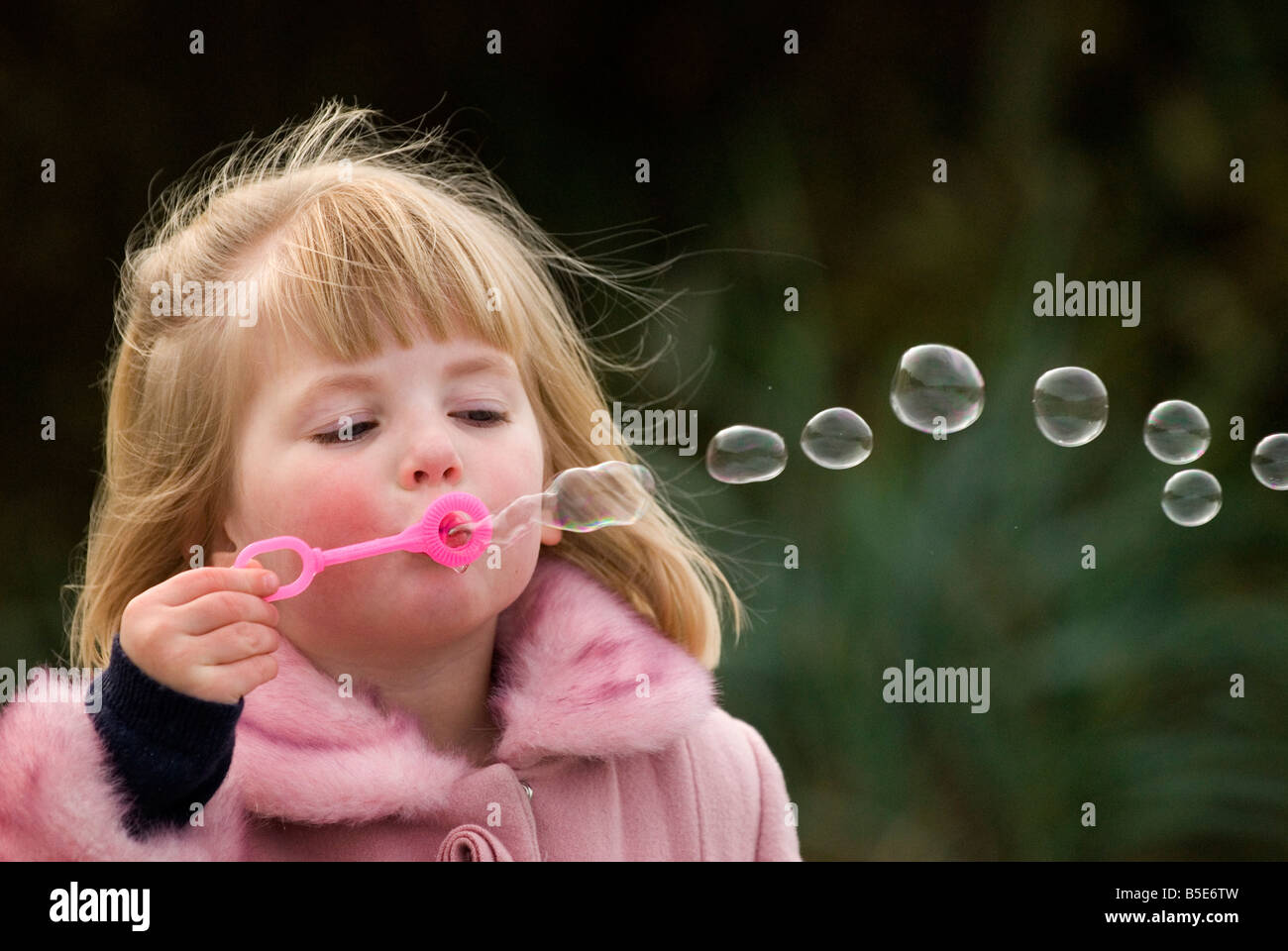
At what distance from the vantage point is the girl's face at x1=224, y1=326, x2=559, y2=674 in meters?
1.07

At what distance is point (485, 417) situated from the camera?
3.73ft

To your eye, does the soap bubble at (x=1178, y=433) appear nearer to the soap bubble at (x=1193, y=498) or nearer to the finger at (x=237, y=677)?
the soap bubble at (x=1193, y=498)

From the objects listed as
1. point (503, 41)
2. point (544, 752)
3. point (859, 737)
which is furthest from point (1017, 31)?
point (544, 752)

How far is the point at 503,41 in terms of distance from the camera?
2287mm

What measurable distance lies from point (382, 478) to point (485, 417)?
0.11 meters

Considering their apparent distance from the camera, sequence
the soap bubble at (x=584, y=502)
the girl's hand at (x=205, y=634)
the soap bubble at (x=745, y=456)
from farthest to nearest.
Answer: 1. the soap bubble at (x=745, y=456)
2. the soap bubble at (x=584, y=502)
3. the girl's hand at (x=205, y=634)

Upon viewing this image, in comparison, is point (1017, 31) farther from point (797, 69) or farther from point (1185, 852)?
point (1185, 852)

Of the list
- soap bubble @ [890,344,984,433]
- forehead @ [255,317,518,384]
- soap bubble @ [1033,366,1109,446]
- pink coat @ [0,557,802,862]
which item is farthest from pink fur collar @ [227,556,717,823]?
soap bubble @ [1033,366,1109,446]

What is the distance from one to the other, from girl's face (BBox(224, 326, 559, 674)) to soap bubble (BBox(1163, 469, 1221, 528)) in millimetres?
750

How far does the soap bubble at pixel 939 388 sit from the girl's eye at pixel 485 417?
456mm

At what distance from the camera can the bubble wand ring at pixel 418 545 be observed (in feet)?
3.45

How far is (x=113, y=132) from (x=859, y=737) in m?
1.45

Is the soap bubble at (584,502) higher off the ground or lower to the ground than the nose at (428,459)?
lower

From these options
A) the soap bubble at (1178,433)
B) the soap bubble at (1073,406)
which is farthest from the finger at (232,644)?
the soap bubble at (1178,433)
